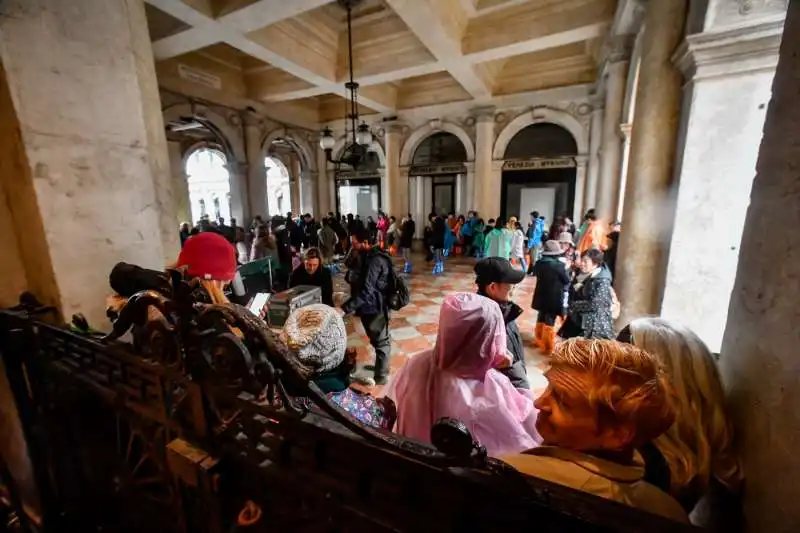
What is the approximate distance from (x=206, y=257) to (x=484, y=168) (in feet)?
34.7

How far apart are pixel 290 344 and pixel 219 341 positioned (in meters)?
0.82

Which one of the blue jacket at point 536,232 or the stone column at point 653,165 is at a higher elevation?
the stone column at point 653,165

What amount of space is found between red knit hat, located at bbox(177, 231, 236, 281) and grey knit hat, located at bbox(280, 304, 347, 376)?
1.86ft

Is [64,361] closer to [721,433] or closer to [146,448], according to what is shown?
[146,448]

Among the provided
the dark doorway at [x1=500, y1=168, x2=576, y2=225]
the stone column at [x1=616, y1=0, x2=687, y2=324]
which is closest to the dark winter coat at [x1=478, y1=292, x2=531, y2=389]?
the stone column at [x1=616, y1=0, x2=687, y2=324]

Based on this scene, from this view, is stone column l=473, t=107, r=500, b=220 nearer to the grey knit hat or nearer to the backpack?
the backpack

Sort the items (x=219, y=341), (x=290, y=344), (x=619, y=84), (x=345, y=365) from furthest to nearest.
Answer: (x=619, y=84), (x=345, y=365), (x=290, y=344), (x=219, y=341)

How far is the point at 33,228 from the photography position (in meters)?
1.67

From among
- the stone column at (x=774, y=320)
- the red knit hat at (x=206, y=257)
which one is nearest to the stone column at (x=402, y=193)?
the red knit hat at (x=206, y=257)

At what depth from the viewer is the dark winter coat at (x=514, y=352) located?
201 centimetres

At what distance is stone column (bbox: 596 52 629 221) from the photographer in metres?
6.02

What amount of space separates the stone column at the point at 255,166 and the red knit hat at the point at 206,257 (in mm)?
9791

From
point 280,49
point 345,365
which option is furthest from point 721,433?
point 280,49

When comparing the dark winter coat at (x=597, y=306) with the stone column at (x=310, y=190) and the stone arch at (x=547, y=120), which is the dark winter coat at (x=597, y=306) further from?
the stone column at (x=310, y=190)
